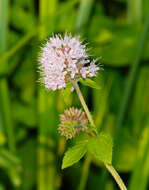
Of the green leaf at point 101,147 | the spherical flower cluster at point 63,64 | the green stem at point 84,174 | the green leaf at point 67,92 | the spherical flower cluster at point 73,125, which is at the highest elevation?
the spherical flower cluster at point 63,64

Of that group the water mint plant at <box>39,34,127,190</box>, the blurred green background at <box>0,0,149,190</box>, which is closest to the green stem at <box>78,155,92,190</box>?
the blurred green background at <box>0,0,149,190</box>

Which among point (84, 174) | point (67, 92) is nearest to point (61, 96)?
point (84, 174)

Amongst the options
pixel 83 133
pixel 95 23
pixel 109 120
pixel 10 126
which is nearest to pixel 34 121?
pixel 10 126

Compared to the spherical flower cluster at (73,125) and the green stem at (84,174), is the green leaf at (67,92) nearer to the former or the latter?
the spherical flower cluster at (73,125)

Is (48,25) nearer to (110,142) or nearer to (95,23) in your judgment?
(95,23)

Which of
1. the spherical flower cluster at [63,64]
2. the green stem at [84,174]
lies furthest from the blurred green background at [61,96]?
the spherical flower cluster at [63,64]

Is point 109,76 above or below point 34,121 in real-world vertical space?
above

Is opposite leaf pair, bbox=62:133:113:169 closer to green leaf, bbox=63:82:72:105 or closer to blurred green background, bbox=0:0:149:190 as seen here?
green leaf, bbox=63:82:72:105
